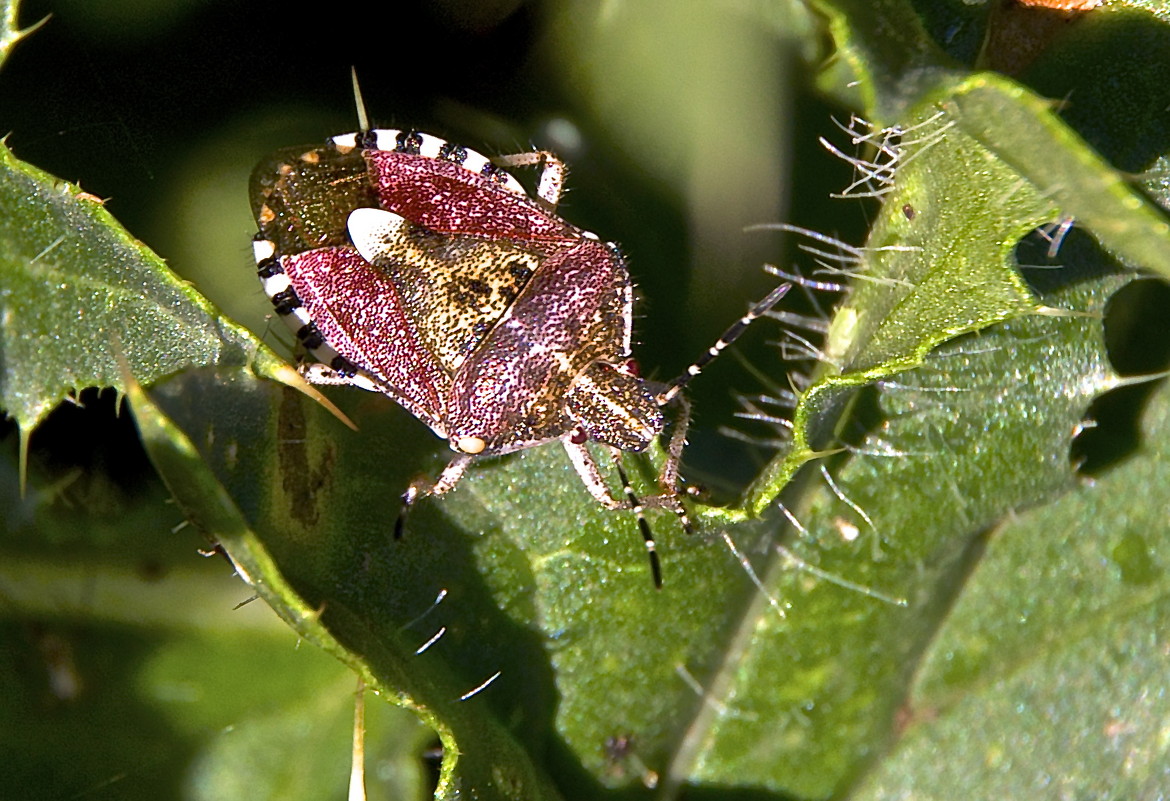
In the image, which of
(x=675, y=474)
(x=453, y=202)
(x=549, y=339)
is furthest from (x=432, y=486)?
(x=453, y=202)

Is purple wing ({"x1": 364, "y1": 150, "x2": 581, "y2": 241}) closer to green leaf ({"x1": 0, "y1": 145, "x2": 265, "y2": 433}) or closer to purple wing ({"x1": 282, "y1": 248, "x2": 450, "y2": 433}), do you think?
purple wing ({"x1": 282, "y1": 248, "x2": 450, "y2": 433})

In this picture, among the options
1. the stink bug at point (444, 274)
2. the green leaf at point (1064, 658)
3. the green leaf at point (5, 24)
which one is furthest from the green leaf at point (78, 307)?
the green leaf at point (1064, 658)

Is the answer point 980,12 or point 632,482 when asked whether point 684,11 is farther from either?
point 632,482

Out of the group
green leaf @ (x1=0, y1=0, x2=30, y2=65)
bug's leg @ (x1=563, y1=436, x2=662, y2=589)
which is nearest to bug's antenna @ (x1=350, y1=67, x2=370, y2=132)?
green leaf @ (x1=0, y1=0, x2=30, y2=65)

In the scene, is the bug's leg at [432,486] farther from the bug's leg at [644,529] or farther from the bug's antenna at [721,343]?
the bug's antenna at [721,343]

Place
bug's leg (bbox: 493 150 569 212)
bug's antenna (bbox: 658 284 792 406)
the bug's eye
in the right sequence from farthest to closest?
bug's leg (bbox: 493 150 569 212), bug's antenna (bbox: 658 284 792 406), the bug's eye

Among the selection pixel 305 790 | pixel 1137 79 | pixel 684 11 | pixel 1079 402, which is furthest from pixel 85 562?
pixel 1137 79

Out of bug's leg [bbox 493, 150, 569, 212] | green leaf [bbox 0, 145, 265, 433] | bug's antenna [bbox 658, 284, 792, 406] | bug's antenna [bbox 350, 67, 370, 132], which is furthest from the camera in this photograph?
bug's leg [bbox 493, 150, 569, 212]

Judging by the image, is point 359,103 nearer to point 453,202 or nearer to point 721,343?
point 453,202

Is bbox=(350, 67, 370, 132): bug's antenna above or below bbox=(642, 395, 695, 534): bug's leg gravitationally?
above
